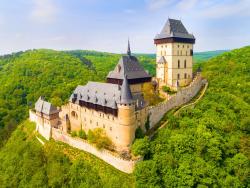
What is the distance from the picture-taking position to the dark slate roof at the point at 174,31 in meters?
51.4

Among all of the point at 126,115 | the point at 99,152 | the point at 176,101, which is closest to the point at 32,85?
the point at 176,101

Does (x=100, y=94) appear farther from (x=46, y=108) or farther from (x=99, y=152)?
(x=46, y=108)

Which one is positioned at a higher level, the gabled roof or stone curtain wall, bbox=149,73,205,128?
the gabled roof

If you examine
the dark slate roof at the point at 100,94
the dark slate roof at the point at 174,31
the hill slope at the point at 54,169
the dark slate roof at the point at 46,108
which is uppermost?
the dark slate roof at the point at 174,31

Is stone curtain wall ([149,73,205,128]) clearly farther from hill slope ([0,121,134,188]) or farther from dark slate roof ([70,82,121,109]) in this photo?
hill slope ([0,121,134,188])

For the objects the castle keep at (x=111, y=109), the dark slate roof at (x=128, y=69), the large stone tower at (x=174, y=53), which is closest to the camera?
the castle keep at (x=111, y=109)

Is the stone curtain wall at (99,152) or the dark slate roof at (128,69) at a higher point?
the dark slate roof at (128,69)

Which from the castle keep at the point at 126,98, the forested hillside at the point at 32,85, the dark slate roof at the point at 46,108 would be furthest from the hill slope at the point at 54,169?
the forested hillside at the point at 32,85

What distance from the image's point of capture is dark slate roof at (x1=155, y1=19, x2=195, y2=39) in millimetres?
51438

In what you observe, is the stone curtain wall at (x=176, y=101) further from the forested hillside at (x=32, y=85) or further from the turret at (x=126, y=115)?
the forested hillside at (x=32, y=85)

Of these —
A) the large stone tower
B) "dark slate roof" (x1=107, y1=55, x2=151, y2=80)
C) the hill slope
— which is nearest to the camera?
the hill slope

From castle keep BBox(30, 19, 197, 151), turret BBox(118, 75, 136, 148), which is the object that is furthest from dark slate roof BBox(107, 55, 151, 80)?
turret BBox(118, 75, 136, 148)

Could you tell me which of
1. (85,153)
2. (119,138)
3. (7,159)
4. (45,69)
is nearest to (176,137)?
(119,138)

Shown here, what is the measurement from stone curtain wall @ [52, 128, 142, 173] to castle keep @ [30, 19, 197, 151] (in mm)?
898
